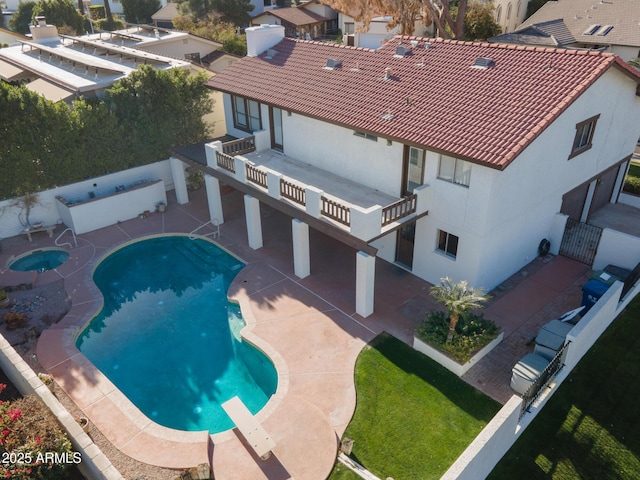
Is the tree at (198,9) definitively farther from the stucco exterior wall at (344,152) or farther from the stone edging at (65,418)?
the stone edging at (65,418)

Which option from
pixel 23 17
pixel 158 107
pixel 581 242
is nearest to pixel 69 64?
pixel 158 107

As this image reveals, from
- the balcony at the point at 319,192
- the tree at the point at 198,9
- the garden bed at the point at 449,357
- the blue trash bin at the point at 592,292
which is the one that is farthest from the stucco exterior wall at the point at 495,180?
the tree at the point at 198,9

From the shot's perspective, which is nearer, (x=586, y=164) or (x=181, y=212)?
(x=586, y=164)

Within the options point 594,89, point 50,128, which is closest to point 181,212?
point 50,128

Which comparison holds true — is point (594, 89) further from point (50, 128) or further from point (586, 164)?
point (50, 128)

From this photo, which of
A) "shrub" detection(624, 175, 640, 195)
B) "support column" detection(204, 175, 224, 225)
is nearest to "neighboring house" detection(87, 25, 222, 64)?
"support column" detection(204, 175, 224, 225)

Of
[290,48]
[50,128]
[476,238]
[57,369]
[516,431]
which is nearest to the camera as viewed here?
[516,431]

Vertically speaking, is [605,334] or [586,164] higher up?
[586,164]

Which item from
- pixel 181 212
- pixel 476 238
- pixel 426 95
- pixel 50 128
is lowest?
pixel 181 212
